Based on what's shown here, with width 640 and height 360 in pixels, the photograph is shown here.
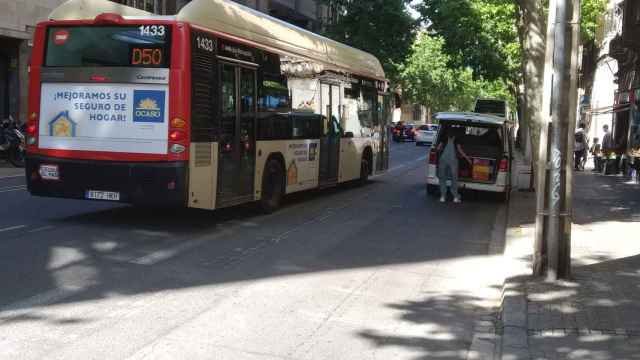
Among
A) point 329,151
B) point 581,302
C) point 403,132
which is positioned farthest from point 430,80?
point 581,302

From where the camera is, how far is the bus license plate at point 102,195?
10.3 metres

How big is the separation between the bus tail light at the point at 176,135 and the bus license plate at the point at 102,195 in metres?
1.07

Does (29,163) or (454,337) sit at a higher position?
(29,163)

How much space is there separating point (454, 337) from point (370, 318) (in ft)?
2.52

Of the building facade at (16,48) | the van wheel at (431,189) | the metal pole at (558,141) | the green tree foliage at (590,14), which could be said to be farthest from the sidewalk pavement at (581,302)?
the green tree foliage at (590,14)

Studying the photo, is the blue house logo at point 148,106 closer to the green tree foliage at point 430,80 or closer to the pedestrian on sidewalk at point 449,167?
the pedestrian on sidewalk at point 449,167

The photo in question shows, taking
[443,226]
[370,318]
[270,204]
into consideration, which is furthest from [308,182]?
[370,318]

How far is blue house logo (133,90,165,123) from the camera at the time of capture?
33.2 feet

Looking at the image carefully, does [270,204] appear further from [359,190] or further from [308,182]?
[359,190]

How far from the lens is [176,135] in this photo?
33.1ft

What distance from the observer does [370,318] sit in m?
6.63

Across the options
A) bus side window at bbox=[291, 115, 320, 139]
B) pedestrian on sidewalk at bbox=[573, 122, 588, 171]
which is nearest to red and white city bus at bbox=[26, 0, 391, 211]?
bus side window at bbox=[291, 115, 320, 139]

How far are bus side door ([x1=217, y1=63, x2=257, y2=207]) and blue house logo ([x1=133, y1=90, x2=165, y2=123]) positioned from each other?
104 cm

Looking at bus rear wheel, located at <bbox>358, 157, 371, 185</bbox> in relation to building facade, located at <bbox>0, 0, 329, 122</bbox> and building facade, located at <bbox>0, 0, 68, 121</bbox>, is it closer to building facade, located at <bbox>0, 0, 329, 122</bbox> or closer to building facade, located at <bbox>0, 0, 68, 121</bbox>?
building facade, located at <bbox>0, 0, 329, 122</bbox>
